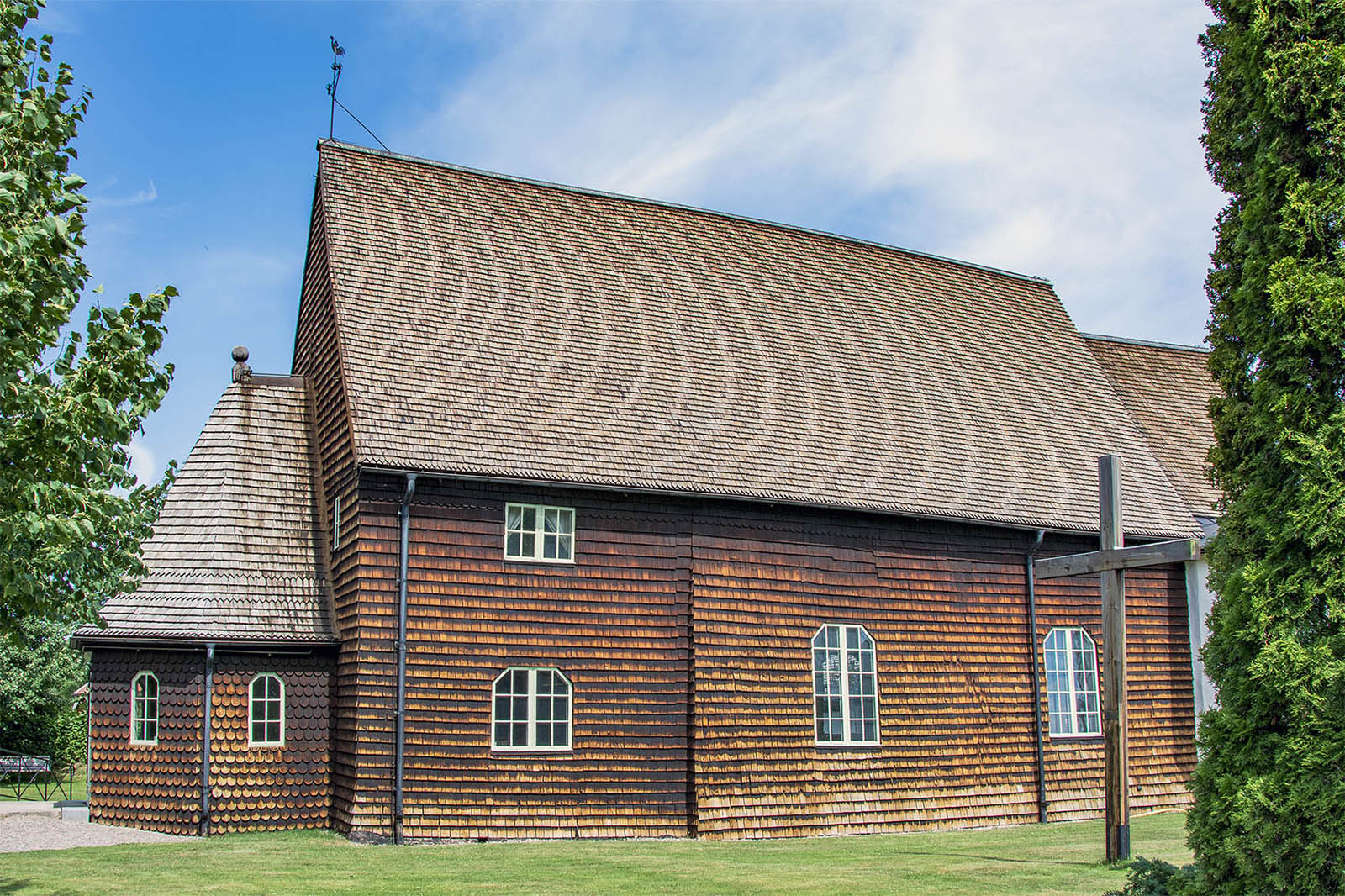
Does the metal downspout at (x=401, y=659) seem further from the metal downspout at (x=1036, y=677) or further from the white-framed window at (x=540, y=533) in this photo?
the metal downspout at (x=1036, y=677)

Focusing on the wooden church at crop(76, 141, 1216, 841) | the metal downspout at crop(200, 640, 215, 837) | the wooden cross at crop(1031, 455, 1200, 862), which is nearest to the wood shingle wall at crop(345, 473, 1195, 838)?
the wooden church at crop(76, 141, 1216, 841)

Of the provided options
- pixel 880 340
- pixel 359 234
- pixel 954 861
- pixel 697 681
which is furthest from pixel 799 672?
pixel 359 234

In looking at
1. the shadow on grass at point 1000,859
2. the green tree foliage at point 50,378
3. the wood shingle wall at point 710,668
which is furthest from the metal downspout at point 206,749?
the shadow on grass at point 1000,859

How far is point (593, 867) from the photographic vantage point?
45.1 feet

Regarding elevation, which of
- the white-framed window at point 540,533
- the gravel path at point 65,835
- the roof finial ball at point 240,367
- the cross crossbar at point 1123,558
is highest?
the roof finial ball at point 240,367

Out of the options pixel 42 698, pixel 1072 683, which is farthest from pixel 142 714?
pixel 42 698

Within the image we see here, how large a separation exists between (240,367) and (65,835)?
755 centimetres

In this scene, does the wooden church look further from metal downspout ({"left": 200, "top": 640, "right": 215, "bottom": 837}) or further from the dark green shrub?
the dark green shrub

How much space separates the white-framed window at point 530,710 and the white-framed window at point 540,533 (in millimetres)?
1642

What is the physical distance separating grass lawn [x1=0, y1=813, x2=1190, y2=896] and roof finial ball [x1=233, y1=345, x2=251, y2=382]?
24.2 ft

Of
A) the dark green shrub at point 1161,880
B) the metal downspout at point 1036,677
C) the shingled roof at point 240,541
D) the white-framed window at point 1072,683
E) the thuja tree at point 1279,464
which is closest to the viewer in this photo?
the thuja tree at point 1279,464

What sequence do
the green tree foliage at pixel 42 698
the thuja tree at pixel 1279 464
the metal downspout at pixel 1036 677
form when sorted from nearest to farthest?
the thuja tree at pixel 1279 464 → the metal downspout at pixel 1036 677 → the green tree foliage at pixel 42 698

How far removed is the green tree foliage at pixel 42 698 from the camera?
32719mm

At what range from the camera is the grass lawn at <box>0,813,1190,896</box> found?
11.9 metres
